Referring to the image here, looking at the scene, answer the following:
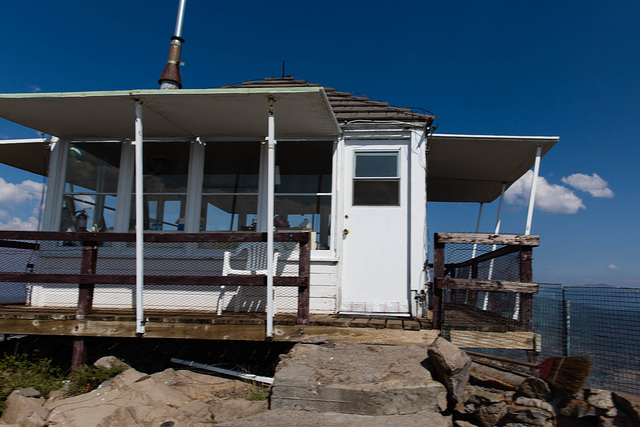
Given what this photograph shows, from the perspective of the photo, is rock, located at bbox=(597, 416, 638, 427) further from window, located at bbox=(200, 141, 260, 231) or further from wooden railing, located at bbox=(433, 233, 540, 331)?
window, located at bbox=(200, 141, 260, 231)

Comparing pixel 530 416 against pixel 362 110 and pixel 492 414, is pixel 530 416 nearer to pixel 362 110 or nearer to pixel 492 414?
pixel 492 414

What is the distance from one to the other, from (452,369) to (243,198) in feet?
12.2

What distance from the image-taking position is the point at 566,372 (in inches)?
142

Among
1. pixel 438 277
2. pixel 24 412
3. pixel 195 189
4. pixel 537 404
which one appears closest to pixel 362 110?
pixel 195 189

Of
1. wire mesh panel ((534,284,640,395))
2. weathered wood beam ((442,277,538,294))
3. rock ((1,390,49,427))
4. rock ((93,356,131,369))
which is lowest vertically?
rock ((1,390,49,427))

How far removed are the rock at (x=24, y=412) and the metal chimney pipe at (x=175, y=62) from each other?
13.6ft

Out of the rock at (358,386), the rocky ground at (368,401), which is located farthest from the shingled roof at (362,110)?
the rock at (358,386)

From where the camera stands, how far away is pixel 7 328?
5.29 m

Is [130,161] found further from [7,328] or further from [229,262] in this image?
[7,328]

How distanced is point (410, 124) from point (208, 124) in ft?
9.09

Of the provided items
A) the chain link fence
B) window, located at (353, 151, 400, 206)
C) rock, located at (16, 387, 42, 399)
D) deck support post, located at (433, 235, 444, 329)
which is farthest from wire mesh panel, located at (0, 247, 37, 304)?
deck support post, located at (433, 235, 444, 329)

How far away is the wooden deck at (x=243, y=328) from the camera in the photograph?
15.3 feet

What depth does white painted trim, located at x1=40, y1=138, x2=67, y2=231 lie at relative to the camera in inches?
254

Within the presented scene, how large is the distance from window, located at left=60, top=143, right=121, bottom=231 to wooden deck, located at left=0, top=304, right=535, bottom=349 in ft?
4.98
